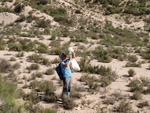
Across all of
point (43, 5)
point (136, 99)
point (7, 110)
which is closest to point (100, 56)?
point (136, 99)

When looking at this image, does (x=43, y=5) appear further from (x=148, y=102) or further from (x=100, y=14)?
(x=148, y=102)

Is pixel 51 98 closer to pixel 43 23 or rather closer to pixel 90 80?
pixel 90 80

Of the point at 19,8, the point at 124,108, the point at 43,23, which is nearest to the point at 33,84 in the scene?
the point at 124,108

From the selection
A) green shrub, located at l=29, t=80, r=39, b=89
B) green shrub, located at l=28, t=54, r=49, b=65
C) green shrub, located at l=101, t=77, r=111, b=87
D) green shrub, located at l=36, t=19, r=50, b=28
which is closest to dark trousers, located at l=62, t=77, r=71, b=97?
green shrub, located at l=29, t=80, r=39, b=89

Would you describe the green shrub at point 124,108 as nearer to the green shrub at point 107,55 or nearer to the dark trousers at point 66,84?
the dark trousers at point 66,84

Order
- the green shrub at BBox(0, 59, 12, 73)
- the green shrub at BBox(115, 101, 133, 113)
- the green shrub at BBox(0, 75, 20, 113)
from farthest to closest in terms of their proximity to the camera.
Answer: the green shrub at BBox(0, 59, 12, 73)
the green shrub at BBox(115, 101, 133, 113)
the green shrub at BBox(0, 75, 20, 113)

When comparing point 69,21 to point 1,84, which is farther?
point 69,21

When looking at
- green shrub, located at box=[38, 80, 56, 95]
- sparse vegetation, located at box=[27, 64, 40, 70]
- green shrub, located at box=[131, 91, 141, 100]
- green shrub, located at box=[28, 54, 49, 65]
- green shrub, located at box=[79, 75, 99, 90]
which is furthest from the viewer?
green shrub, located at box=[28, 54, 49, 65]

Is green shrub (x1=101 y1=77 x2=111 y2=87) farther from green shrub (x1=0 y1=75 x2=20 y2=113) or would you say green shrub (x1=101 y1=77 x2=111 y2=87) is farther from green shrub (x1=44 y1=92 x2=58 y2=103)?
green shrub (x1=0 y1=75 x2=20 y2=113)

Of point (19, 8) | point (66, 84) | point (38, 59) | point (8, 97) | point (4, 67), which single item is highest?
point (19, 8)

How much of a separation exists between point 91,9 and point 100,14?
88.6 inches

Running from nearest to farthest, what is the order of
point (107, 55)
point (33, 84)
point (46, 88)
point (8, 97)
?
1. point (8, 97)
2. point (46, 88)
3. point (33, 84)
4. point (107, 55)

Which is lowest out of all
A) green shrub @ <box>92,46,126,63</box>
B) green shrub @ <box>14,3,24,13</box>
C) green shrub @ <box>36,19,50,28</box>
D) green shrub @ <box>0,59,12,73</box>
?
green shrub @ <box>92,46,126,63</box>

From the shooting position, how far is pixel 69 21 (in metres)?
28.1
